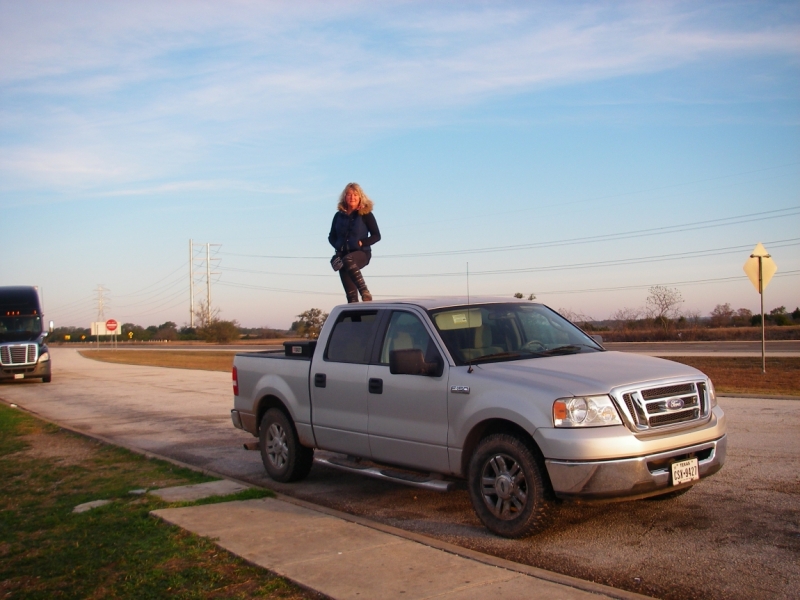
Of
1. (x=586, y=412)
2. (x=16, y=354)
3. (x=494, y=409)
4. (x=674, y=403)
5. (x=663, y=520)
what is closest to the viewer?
(x=586, y=412)

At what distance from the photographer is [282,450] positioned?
8.71 m

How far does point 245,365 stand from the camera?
30.6 feet

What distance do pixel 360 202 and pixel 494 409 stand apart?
15.6ft

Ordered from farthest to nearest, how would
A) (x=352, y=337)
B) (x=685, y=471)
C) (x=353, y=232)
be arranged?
(x=353, y=232) → (x=352, y=337) → (x=685, y=471)

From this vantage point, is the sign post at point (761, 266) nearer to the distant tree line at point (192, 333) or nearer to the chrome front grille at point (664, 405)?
the chrome front grille at point (664, 405)

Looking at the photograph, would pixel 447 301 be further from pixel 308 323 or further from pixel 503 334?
pixel 308 323

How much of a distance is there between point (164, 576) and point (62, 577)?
84 centimetres

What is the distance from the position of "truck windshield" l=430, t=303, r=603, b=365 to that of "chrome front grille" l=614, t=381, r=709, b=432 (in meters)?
1.17

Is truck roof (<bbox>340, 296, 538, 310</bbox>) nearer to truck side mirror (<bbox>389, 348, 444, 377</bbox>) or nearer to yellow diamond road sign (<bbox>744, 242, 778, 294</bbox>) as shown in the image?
truck side mirror (<bbox>389, 348, 444, 377</bbox>)

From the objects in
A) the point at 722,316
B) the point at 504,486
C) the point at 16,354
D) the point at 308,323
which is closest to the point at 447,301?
the point at 504,486

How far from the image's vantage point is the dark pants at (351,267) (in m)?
9.91

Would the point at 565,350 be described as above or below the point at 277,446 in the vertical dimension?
above

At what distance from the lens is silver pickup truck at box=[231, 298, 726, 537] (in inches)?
219

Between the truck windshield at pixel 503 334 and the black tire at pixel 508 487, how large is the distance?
89 cm
